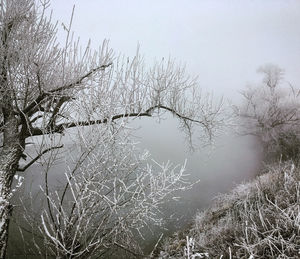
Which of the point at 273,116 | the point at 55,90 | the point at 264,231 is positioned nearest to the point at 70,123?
the point at 55,90

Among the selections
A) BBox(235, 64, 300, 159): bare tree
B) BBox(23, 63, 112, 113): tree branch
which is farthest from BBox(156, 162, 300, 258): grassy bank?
BBox(235, 64, 300, 159): bare tree

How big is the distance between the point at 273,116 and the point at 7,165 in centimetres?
1679

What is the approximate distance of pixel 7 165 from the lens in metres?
6.04

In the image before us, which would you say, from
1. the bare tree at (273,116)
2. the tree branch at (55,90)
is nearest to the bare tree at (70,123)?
the tree branch at (55,90)

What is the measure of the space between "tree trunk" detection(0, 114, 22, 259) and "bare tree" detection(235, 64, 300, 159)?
12.8 m

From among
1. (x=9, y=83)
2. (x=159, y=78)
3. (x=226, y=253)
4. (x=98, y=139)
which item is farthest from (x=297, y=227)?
(x=159, y=78)

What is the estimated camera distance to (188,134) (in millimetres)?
10984

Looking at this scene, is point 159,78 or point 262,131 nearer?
point 159,78

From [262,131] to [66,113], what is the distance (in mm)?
15053

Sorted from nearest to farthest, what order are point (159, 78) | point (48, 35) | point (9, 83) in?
point (9, 83) < point (48, 35) < point (159, 78)

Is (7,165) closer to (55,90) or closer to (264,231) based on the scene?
(55,90)

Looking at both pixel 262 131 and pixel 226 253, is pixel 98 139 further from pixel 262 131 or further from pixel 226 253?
pixel 262 131

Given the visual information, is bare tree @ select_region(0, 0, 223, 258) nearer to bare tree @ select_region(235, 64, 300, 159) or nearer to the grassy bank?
the grassy bank

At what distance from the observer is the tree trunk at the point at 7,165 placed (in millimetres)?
4934
